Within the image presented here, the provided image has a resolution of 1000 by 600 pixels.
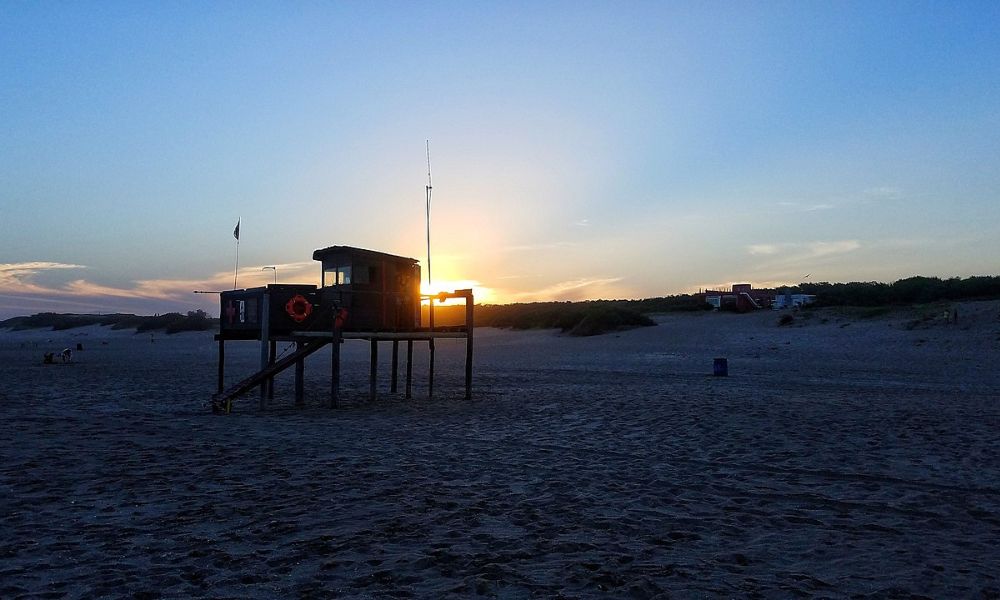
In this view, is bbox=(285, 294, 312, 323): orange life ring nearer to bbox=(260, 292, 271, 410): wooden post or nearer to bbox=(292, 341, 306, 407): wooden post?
bbox=(260, 292, 271, 410): wooden post

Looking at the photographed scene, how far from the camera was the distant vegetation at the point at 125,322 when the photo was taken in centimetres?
8956

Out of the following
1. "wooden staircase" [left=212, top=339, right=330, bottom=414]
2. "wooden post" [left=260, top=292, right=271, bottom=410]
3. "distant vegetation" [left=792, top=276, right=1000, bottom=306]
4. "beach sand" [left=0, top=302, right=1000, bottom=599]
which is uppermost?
"distant vegetation" [left=792, top=276, right=1000, bottom=306]

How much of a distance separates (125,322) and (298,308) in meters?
105

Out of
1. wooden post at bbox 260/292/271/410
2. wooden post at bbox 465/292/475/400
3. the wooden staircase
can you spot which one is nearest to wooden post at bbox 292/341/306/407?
the wooden staircase

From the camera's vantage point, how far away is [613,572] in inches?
205

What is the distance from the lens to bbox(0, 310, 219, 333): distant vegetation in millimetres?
89562

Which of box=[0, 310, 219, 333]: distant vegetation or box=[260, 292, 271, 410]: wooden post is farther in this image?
box=[0, 310, 219, 333]: distant vegetation

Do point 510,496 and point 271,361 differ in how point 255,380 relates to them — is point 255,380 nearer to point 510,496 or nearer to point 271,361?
point 271,361

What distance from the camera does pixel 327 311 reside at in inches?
701

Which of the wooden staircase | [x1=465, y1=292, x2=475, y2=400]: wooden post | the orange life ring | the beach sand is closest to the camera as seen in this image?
the beach sand

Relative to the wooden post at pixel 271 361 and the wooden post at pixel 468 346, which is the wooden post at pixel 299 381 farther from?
the wooden post at pixel 468 346

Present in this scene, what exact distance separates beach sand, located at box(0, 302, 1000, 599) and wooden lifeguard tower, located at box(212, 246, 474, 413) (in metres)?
1.30

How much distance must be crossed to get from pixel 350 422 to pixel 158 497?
6.93m

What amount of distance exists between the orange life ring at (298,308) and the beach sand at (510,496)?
7.87 ft
